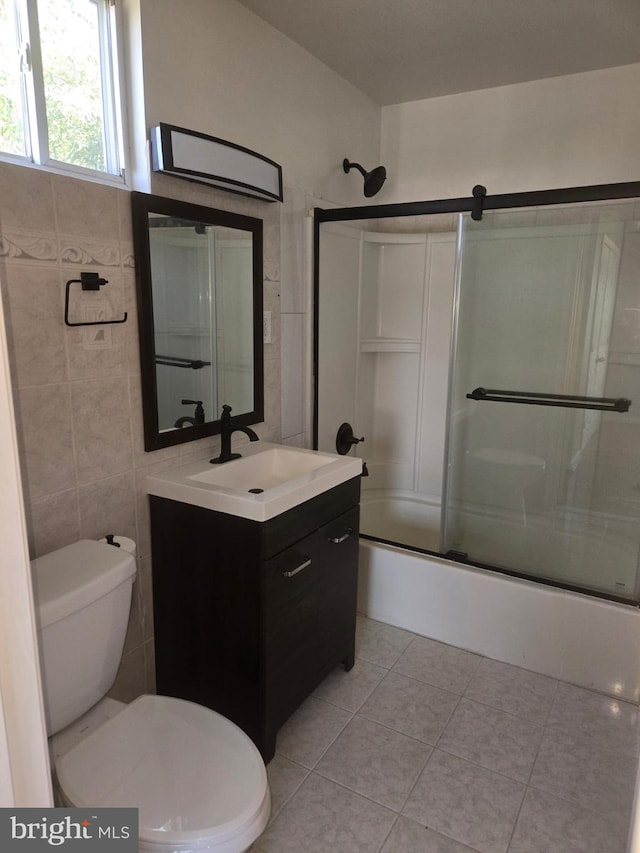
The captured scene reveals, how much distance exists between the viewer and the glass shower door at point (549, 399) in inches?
90.0

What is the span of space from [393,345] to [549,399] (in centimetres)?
99

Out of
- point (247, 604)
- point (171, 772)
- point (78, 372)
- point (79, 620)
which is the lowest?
point (171, 772)

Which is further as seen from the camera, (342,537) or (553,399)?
(553,399)

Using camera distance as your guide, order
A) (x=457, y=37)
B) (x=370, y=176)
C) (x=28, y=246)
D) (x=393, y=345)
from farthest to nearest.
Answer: (x=393, y=345), (x=370, y=176), (x=457, y=37), (x=28, y=246)

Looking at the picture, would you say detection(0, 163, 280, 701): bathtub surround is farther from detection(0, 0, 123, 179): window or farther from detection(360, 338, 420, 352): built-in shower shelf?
detection(360, 338, 420, 352): built-in shower shelf

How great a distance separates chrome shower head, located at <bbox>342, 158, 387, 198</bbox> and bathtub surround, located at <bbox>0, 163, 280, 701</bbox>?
1026mm

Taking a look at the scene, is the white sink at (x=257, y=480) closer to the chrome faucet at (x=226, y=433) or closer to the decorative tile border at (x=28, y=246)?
the chrome faucet at (x=226, y=433)

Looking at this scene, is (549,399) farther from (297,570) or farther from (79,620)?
(79,620)

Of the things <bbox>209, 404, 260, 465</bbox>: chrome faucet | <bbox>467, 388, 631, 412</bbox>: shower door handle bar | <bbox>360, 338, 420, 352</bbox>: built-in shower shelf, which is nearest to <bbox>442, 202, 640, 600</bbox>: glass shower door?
<bbox>467, 388, 631, 412</bbox>: shower door handle bar

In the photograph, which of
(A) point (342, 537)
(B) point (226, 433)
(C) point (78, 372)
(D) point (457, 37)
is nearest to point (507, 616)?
(A) point (342, 537)

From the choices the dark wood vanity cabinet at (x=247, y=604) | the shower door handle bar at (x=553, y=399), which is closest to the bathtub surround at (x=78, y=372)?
the dark wood vanity cabinet at (x=247, y=604)

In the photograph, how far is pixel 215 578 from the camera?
5.56ft

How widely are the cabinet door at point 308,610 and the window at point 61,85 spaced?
4.16 feet

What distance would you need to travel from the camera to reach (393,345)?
3182 millimetres
